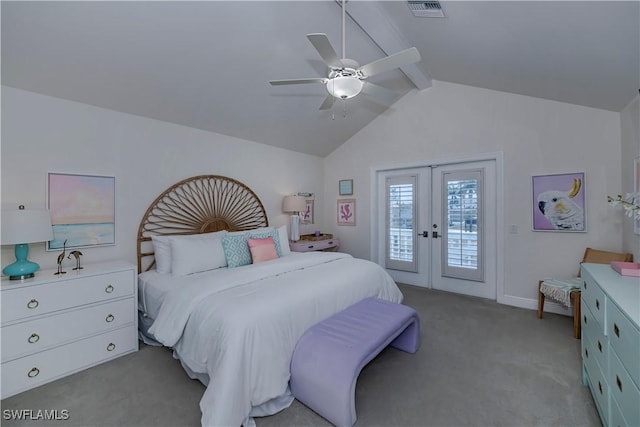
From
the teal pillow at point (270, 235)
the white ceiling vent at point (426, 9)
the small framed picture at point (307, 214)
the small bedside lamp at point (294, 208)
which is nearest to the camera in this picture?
the white ceiling vent at point (426, 9)

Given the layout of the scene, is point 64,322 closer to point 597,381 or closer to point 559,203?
point 597,381

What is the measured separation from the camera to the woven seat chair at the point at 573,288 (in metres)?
2.80

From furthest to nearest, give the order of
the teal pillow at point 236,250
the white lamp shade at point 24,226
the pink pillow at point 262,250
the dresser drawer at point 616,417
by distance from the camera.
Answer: the pink pillow at point 262,250 → the teal pillow at point 236,250 → the white lamp shade at point 24,226 → the dresser drawer at point 616,417

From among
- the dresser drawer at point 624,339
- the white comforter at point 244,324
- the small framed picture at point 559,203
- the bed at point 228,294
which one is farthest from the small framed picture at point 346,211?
the dresser drawer at point 624,339

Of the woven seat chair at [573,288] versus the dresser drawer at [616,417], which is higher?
the woven seat chair at [573,288]

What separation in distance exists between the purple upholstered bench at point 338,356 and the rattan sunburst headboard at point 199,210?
7.43 feet

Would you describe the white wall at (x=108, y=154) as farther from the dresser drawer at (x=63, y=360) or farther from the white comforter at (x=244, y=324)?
the white comforter at (x=244, y=324)

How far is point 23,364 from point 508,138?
17.4 feet

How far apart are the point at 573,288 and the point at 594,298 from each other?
1.40 metres

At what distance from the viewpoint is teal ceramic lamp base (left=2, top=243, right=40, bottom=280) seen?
2143 mm

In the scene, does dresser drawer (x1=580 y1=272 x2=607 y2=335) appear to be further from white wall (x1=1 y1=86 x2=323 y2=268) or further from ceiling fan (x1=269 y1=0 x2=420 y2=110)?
white wall (x1=1 y1=86 x2=323 y2=268)

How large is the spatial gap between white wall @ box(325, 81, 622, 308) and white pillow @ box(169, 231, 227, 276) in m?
3.12

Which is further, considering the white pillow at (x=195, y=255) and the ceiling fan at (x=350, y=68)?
the white pillow at (x=195, y=255)

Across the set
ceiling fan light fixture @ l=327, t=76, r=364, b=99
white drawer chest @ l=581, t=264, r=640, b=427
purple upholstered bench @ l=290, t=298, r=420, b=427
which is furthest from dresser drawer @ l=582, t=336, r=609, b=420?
ceiling fan light fixture @ l=327, t=76, r=364, b=99
